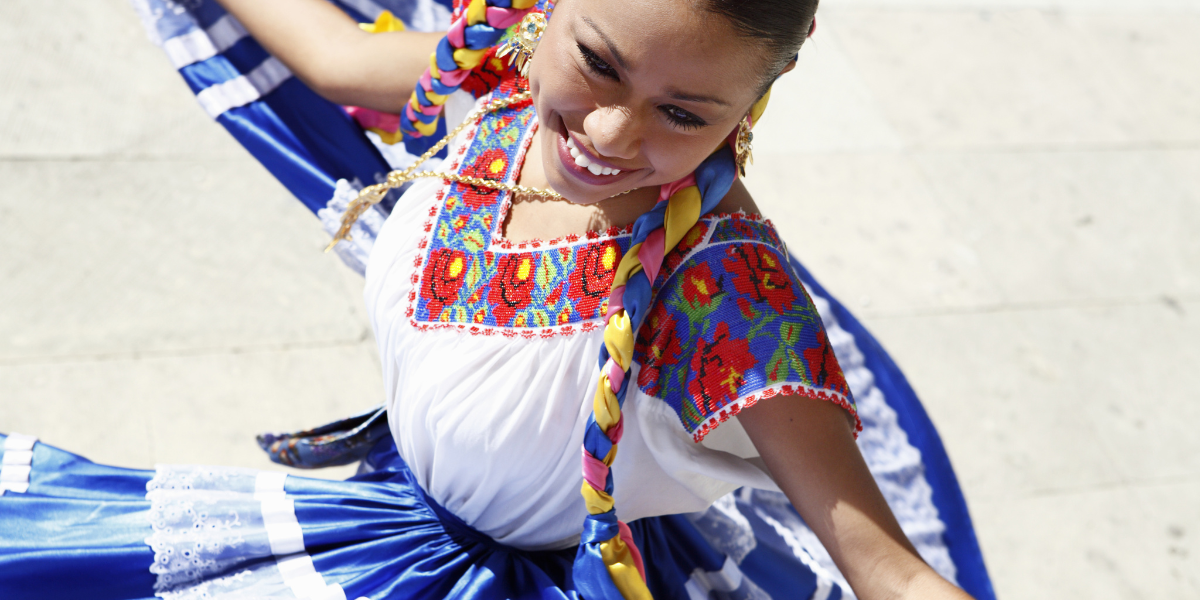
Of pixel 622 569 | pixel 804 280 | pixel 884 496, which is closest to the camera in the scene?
pixel 622 569

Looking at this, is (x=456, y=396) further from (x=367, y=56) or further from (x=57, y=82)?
(x=57, y=82)

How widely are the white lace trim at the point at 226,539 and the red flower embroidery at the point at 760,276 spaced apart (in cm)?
66

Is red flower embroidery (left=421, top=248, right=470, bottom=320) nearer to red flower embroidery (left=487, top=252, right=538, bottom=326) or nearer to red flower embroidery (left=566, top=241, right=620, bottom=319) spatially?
red flower embroidery (left=487, top=252, right=538, bottom=326)

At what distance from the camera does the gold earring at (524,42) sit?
130 centimetres

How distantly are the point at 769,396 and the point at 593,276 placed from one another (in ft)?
0.88

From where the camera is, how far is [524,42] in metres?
1.31

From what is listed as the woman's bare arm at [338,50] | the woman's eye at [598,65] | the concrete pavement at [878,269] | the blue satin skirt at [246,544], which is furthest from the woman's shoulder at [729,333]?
the concrete pavement at [878,269]

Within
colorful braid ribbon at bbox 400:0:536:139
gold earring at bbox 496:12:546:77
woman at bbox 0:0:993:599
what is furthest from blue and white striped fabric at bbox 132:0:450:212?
gold earring at bbox 496:12:546:77

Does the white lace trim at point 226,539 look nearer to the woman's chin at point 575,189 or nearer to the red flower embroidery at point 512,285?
the red flower embroidery at point 512,285

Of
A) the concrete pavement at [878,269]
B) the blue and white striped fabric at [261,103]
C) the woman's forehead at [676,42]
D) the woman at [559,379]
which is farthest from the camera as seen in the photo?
the concrete pavement at [878,269]

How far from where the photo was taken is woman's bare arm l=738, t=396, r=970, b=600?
1.07 metres

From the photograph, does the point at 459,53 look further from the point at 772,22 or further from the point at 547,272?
the point at 772,22

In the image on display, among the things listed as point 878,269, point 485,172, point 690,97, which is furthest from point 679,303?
point 878,269

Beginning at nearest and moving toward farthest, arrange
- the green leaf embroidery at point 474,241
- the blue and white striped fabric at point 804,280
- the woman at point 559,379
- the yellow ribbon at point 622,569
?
the woman at point 559,379
the yellow ribbon at point 622,569
the green leaf embroidery at point 474,241
the blue and white striped fabric at point 804,280
